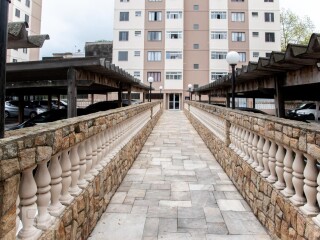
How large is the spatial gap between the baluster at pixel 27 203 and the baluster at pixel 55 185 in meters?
0.38

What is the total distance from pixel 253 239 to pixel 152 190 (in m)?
2.02

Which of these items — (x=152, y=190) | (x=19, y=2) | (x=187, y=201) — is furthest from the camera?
(x=19, y=2)

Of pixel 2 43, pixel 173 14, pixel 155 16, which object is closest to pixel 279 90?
pixel 2 43

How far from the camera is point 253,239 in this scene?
9.80 feet

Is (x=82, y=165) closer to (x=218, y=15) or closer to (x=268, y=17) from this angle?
(x=218, y=15)

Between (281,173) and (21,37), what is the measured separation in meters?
4.03

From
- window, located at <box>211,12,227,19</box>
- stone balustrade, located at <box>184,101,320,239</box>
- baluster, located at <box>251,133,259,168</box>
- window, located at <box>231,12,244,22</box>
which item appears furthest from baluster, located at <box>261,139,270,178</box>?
window, located at <box>231,12,244,22</box>

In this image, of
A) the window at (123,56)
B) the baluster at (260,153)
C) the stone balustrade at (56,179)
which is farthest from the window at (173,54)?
→ the baluster at (260,153)

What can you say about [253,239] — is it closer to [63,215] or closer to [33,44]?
[63,215]

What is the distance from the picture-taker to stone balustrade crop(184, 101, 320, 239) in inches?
91.5

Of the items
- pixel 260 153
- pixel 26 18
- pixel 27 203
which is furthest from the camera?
pixel 26 18

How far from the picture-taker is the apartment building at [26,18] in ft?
110

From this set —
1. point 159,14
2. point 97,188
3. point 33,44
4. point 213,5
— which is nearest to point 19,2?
point 159,14

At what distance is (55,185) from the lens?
237cm
